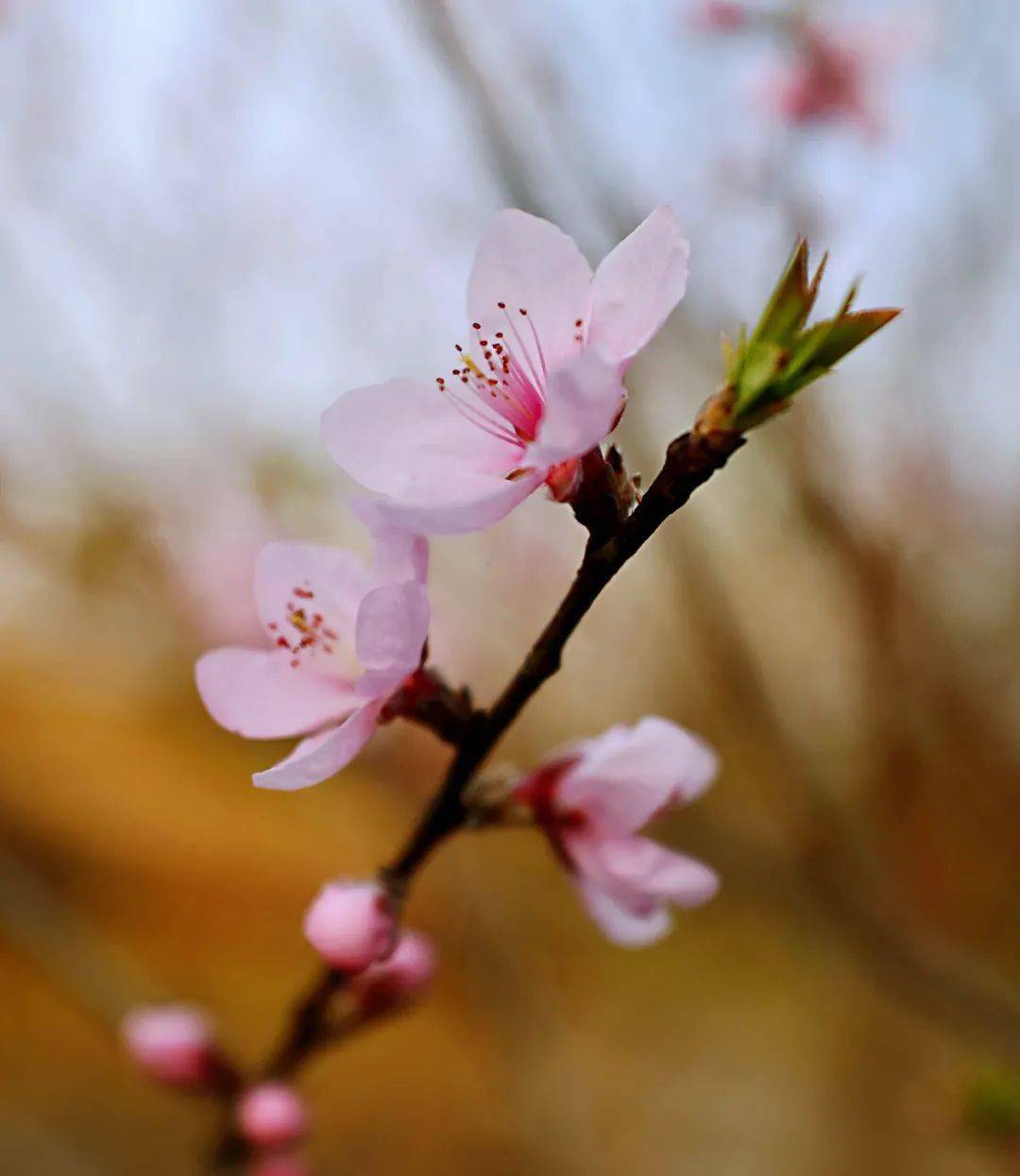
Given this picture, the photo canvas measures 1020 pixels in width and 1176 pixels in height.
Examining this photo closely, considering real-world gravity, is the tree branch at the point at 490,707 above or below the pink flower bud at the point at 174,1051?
above

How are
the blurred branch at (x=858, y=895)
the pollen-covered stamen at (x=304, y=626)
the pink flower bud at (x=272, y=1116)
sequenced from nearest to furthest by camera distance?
the pollen-covered stamen at (x=304, y=626) → the pink flower bud at (x=272, y=1116) → the blurred branch at (x=858, y=895)

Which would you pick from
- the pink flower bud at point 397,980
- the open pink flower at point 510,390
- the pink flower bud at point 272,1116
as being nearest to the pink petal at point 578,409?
the open pink flower at point 510,390

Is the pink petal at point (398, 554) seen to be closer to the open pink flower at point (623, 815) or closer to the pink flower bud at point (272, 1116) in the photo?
the open pink flower at point (623, 815)

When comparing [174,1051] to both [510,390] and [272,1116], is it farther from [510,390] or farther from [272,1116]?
[510,390]

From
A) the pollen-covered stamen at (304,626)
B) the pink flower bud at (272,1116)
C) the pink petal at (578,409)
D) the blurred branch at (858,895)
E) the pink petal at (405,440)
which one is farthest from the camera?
the blurred branch at (858,895)

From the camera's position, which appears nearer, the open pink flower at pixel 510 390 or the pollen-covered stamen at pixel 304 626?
the open pink flower at pixel 510 390

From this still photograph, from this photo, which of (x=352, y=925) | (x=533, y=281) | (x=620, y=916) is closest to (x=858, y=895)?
(x=620, y=916)
